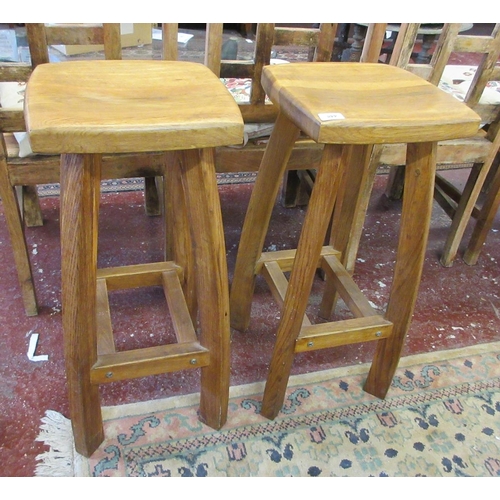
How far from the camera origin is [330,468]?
3.59 ft

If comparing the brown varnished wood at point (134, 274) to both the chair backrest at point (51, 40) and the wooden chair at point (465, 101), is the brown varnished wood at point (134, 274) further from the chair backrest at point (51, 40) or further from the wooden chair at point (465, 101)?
the wooden chair at point (465, 101)

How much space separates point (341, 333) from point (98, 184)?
2.00ft

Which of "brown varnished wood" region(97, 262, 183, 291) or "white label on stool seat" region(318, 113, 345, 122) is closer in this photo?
"white label on stool seat" region(318, 113, 345, 122)

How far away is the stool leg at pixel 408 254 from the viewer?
96cm

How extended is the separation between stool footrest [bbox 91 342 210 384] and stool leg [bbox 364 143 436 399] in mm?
440

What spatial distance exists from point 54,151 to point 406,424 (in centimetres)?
100

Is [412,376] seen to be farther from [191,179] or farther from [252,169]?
[191,179]

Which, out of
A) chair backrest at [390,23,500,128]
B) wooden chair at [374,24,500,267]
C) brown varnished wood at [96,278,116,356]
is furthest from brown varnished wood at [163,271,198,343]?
chair backrest at [390,23,500,128]

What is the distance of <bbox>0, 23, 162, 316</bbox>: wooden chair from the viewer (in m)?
1.08

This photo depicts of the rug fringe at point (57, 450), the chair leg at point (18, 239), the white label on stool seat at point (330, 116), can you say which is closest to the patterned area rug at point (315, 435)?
the rug fringe at point (57, 450)

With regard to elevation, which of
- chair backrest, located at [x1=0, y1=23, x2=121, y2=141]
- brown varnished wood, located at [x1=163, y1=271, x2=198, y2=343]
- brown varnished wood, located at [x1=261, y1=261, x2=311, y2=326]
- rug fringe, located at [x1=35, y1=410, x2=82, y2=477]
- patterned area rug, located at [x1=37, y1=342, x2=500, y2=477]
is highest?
chair backrest, located at [x1=0, y1=23, x2=121, y2=141]

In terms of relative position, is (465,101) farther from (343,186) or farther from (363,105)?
(363,105)

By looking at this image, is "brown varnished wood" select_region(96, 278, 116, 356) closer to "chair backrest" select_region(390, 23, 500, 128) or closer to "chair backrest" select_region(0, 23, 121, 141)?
"chair backrest" select_region(0, 23, 121, 141)
